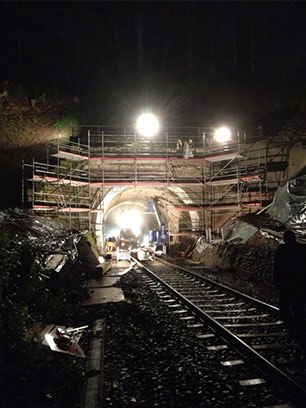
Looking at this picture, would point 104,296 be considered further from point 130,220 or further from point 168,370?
point 130,220

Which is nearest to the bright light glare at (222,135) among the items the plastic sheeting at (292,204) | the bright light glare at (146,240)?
the plastic sheeting at (292,204)

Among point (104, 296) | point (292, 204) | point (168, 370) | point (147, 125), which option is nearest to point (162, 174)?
point (147, 125)

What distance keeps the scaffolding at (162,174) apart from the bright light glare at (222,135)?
0.30m

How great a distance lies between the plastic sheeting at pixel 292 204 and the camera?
34.2ft

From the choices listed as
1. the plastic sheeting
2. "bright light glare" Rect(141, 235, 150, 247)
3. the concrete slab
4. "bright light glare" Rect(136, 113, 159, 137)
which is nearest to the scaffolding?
"bright light glare" Rect(136, 113, 159, 137)

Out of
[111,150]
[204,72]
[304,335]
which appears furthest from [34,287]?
[204,72]

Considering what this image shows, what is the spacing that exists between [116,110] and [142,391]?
64.8 feet

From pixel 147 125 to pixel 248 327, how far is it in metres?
15.7

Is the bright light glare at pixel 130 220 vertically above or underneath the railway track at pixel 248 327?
above

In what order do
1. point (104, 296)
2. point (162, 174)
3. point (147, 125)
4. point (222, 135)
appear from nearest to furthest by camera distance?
point (104, 296)
point (162, 174)
point (222, 135)
point (147, 125)

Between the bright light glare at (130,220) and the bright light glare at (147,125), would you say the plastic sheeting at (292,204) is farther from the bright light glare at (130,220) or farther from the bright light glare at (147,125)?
the bright light glare at (130,220)

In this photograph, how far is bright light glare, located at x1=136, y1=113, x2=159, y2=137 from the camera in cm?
1839

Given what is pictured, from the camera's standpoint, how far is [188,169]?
1798cm

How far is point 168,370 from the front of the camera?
3609 millimetres
